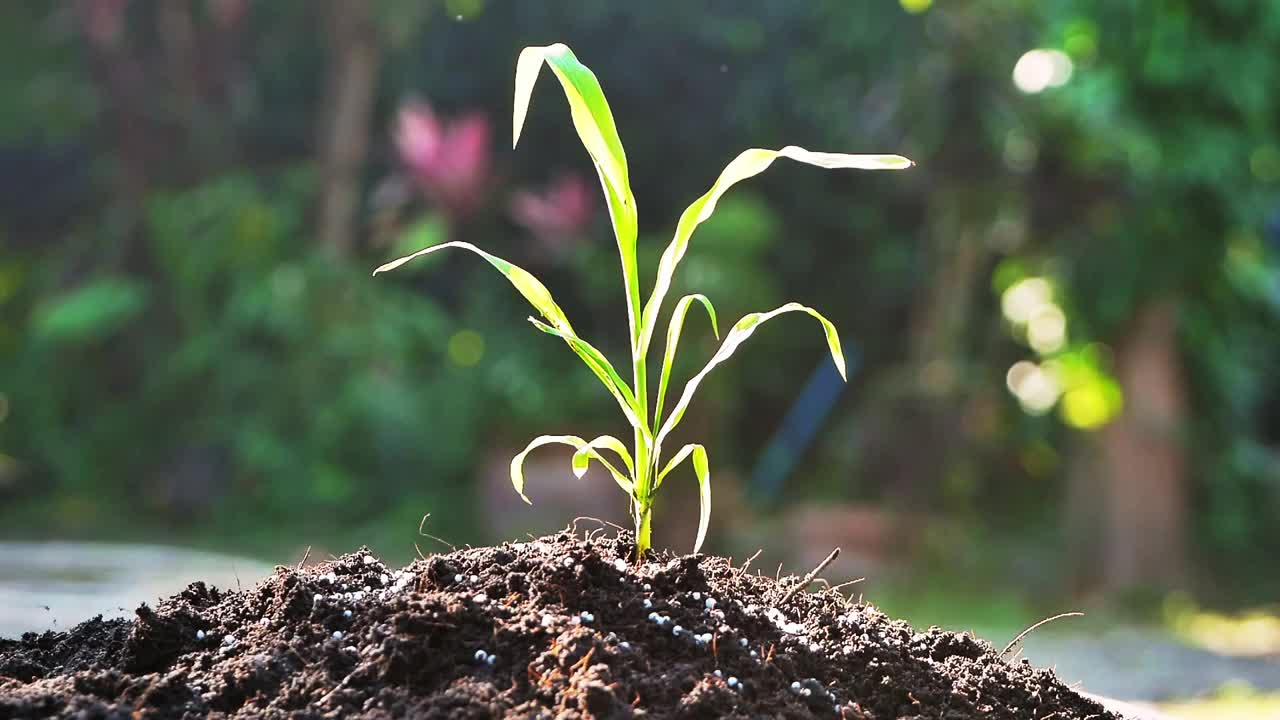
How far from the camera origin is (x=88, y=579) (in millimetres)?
2906

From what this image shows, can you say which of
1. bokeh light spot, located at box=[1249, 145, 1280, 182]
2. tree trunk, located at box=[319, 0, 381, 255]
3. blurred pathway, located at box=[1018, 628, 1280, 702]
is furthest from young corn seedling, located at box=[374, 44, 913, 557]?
tree trunk, located at box=[319, 0, 381, 255]

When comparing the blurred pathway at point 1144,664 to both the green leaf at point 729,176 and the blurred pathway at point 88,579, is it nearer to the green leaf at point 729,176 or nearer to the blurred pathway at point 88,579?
the blurred pathway at point 88,579

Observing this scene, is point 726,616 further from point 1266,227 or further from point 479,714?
point 1266,227

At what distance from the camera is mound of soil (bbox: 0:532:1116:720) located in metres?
1.32

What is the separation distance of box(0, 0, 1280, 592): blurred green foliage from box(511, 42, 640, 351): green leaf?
413 centimetres

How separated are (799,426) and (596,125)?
5772mm

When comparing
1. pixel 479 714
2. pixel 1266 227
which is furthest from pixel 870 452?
pixel 479 714

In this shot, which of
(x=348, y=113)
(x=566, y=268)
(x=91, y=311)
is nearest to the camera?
(x=91, y=311)

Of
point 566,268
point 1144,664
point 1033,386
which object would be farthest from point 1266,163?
point 566,268

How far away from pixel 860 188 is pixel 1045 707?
5.94 m

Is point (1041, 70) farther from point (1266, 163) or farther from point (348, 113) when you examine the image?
point (348, 113)

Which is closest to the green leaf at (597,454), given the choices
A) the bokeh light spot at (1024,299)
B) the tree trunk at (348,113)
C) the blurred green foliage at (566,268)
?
the blurred green foliage at (566,268)

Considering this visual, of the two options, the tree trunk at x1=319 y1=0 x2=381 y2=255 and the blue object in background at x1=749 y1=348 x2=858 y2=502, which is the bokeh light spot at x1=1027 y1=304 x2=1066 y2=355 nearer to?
the blue object in background at x1=749 y1=348 x2=858 y2=502

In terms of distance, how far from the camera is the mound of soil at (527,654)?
4.34 ft
